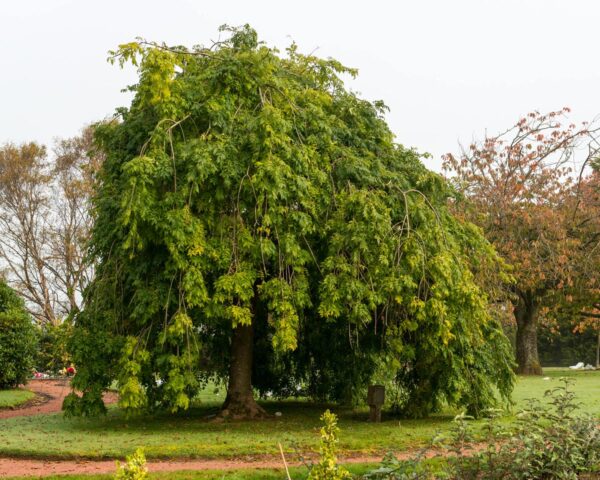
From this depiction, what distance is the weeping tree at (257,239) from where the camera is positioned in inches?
444

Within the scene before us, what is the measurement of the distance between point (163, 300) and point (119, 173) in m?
2.79

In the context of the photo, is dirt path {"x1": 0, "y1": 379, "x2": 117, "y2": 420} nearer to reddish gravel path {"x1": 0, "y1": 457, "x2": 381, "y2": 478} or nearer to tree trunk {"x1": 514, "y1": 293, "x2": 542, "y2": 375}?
reddish gravel path {"x1": 0, "y1": 457, "x2": 381, "y2": 478}

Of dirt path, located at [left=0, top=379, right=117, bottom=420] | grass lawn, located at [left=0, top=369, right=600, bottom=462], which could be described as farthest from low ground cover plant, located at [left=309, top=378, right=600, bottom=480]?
dirt path, located at [left=0, top=379, right=117, bottom=420]

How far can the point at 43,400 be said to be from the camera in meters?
20.2

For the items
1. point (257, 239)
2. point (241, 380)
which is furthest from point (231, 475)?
point (241, 380)

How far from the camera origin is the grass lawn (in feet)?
32.6

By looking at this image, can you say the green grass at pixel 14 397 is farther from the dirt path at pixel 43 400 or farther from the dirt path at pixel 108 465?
the dirt path at pixel 108 465

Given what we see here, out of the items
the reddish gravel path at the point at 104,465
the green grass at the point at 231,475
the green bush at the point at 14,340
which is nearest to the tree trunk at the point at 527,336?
the green bush at the point at 14,340

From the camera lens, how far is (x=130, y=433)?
1205 cm

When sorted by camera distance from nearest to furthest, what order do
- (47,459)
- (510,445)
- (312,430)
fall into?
(510,445) < (47,459) < (312,430)

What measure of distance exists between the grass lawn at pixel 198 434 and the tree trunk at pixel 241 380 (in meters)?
0.49

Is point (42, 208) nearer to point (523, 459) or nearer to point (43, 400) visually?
point (43, 400)

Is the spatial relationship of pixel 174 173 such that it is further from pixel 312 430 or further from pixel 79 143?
pixel 79 143

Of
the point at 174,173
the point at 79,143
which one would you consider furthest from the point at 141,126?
the point at 79,143
